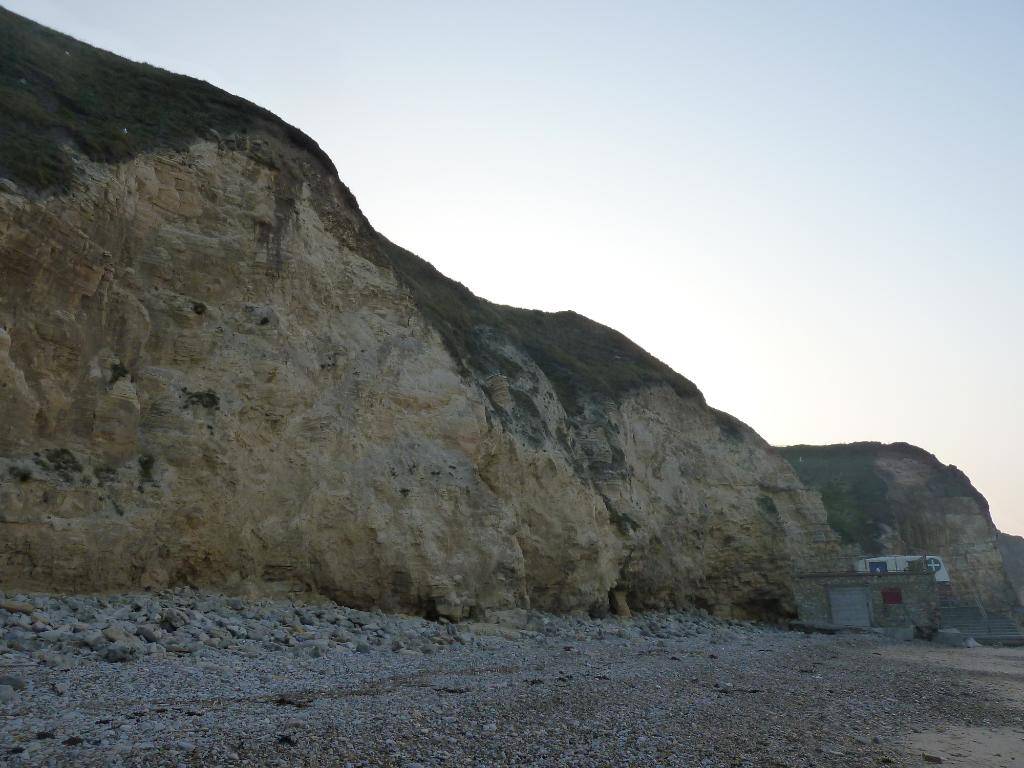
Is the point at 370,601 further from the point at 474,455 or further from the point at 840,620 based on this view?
the point at 840,620

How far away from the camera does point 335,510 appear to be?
578 inches

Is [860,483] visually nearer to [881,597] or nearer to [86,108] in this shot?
[881,597]

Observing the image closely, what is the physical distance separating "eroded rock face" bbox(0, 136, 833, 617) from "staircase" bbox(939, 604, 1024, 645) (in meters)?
14.9

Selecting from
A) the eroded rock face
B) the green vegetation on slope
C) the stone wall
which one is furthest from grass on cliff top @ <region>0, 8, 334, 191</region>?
the green vegetation on slope

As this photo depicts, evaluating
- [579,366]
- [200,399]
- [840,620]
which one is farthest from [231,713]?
[840,620]

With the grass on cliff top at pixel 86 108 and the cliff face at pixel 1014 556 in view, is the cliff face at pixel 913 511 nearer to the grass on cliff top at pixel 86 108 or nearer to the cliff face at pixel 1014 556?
the grass on cliff top at pixel 86 108

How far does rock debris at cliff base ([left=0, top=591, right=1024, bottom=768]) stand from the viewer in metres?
5.45

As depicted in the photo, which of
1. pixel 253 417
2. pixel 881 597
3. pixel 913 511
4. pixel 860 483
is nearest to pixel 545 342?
pixel 881 597

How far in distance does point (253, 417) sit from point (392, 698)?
26.6 ft

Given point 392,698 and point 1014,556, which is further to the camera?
point 1014,556

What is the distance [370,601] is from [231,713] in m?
8.73

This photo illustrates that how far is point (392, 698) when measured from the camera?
7508 mm

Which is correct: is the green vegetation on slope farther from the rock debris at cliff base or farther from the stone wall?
the rock debris at cliff base

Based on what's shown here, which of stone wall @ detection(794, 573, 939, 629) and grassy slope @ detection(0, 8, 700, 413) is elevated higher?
grassy slope @ detection(0, 8, 700, 413)
